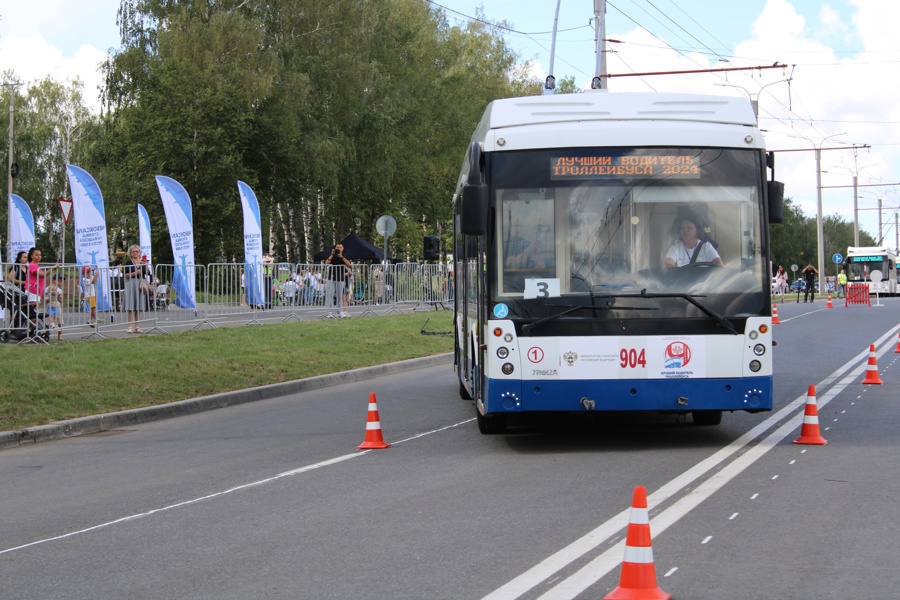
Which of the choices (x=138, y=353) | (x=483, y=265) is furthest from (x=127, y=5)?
(x=483, y=265)

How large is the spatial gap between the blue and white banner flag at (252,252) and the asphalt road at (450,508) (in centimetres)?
1107

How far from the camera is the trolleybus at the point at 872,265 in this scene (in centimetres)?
6700

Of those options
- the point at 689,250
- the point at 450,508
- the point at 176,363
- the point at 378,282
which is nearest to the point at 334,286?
the point at 378,282

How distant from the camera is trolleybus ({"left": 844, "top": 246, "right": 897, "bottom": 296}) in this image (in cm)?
6700

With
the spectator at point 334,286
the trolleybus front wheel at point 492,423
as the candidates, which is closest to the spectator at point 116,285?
the spectator at point 334,286

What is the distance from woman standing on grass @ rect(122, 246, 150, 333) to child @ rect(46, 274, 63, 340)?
1477 mm

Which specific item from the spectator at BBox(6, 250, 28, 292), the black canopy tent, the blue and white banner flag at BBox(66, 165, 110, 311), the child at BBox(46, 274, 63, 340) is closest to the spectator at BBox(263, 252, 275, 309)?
the blue and white banner flag at BBox(66, 165, 110, 311)

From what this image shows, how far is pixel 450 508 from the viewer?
7.47m

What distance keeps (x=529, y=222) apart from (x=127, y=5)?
43064 mm

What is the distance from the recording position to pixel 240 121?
154 feet

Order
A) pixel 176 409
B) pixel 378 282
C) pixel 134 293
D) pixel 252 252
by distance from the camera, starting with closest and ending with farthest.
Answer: pixel 176 409, pixel 134 293, pixel 252 252, pixel 378 282

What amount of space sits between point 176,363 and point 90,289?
3.16m

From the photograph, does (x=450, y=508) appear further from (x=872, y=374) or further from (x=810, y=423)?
(x=872, y=374)

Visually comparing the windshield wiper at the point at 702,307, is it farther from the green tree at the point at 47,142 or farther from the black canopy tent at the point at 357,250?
the green tree at the point at 47,142
